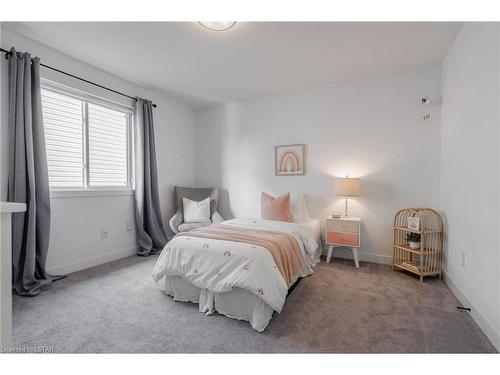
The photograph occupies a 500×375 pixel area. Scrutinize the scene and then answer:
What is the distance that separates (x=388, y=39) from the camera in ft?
7.47

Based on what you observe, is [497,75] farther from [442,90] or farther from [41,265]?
Answer: [41,265]

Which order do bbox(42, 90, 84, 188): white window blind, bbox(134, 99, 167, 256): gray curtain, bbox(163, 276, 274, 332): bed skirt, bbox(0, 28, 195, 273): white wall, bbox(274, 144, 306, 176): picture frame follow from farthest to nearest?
bbox(274, 144, 306, 176): picture frame, bbox(134, 99, 167, 256): gray curtain, bbox(42, 90, 84, 188): white window blind, bbox(0, 28, 195, 273): white wall, bbox(163, 276, 274, 332): bed skirt

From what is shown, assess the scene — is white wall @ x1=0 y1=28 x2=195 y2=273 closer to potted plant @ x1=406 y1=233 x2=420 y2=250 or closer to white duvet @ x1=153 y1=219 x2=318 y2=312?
white duvet @ x1=153 y1=219 x2=318 y2=312

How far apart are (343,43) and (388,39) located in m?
→ 0.42

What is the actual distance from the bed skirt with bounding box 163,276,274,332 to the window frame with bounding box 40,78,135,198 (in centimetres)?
167

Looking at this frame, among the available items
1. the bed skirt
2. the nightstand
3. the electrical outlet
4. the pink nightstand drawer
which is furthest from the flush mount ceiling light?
the electrical outlet

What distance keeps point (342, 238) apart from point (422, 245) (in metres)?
0.82

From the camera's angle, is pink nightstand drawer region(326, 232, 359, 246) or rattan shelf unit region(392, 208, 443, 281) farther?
pink nightstand drawer region(326, 232, 359, 246)

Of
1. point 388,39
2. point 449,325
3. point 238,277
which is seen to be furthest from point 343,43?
point 449,325

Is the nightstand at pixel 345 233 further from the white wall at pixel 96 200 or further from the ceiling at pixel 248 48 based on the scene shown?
the white wall at pixel 96 200

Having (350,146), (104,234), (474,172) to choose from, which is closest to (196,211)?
(104,234)

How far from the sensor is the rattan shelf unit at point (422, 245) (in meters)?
2.55

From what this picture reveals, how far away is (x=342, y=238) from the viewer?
9.83 feet

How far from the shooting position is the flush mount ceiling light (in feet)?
6.68
